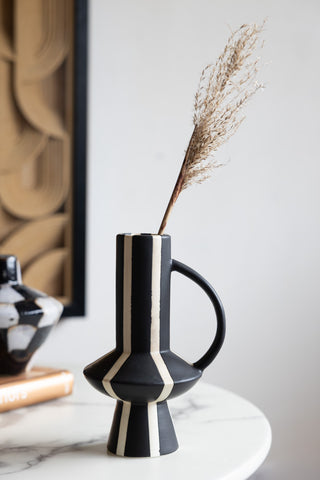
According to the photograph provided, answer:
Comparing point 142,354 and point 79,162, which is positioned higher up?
point 79,162

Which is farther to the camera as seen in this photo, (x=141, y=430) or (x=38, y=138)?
(x=38, y=138)

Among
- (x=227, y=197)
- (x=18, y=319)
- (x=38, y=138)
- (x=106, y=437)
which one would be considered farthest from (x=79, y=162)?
(x=106, y=437)

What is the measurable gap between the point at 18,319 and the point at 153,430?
0.33 meters

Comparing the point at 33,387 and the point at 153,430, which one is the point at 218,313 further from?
the point at 33,387

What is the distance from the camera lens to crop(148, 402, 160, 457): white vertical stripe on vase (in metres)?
0.75

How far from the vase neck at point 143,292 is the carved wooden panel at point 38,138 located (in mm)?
856

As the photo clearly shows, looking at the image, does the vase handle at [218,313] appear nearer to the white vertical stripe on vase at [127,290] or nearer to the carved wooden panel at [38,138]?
the white vertical stripe on vase at [127,290]

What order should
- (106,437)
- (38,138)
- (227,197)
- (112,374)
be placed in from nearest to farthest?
1. (112,374)
2. (106,437)
3. (38,138)
4. (227,197)

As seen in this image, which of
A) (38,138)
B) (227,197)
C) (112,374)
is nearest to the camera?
(112,374)

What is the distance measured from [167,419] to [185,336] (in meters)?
0.98

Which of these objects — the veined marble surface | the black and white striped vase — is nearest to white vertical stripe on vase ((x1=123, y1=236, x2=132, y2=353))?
the black and white striped vase

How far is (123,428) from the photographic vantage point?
75 centimetres

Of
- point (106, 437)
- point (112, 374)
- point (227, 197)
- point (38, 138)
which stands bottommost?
point (106, 437)

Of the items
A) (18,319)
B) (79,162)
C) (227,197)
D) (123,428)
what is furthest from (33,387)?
(227,197)
